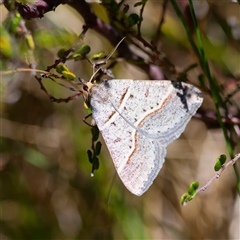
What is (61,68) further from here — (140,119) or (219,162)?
(219,162)

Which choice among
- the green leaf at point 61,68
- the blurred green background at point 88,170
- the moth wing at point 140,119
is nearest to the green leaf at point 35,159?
the blurred green background at point 88,170

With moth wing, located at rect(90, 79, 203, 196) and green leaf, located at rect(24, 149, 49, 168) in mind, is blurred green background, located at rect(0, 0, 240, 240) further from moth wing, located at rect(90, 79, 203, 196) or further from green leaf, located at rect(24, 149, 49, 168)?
moth wing, located at rect(90, 79, 203, 196)

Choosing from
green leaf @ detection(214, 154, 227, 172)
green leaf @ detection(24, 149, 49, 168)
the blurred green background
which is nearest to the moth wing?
green leaf @ detection(214, 154, 227, 172)

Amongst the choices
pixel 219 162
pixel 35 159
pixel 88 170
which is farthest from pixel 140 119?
pixel 35 159

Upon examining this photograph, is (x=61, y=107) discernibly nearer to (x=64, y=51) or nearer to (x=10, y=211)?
(x=10, y=211)

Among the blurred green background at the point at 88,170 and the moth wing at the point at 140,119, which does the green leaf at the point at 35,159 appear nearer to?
the blurred green background at the point at 88,170

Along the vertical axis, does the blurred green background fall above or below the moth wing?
below
